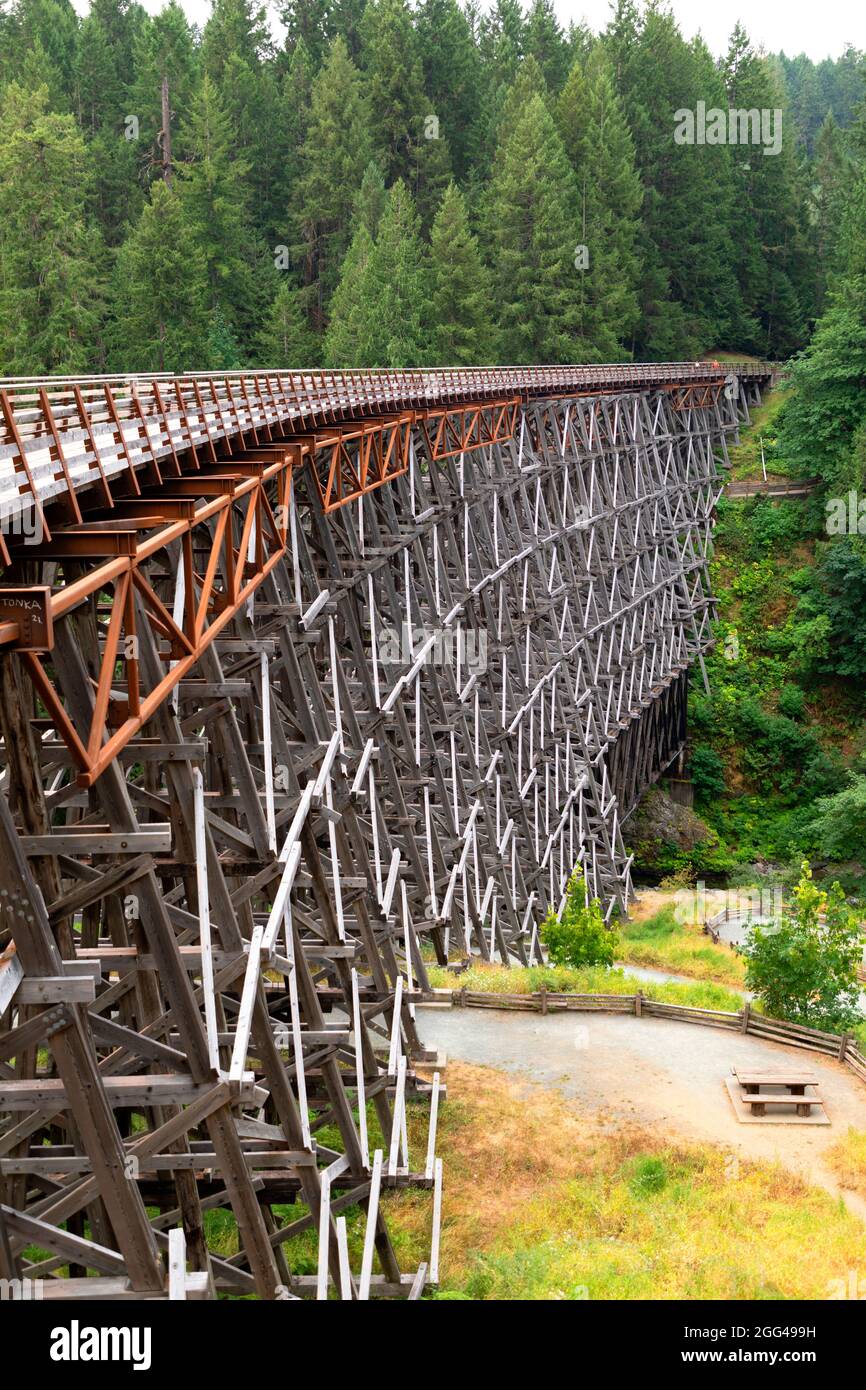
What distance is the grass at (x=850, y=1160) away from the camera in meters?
15.1

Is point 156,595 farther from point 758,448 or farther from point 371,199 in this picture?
point 371,199

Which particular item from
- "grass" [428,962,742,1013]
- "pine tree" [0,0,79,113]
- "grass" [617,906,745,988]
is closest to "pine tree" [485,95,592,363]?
"pine tree" [0,0,79,113]

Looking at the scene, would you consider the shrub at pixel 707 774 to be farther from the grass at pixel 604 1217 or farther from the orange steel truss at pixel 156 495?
the grass at pixel 604 1217

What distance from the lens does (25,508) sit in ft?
24.9

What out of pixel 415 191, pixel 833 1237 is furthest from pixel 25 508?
pixel 415 191

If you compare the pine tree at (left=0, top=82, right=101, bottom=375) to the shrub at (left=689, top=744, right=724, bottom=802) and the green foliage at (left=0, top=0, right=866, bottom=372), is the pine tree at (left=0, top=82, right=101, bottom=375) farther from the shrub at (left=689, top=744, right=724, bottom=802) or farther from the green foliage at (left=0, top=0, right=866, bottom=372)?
the shrub at (left=689, top=744, right=724, bottom=802)

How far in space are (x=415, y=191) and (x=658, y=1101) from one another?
57.9 meters

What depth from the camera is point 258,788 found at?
15.2 m

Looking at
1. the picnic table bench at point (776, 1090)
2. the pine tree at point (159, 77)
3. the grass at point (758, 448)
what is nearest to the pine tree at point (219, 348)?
the pine tree at point (159, 77)

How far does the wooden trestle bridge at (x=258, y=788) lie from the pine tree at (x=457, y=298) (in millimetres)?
19030

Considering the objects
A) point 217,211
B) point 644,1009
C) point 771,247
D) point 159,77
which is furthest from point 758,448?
point 644,1009

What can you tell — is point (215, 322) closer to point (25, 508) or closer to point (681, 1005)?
point (681, 1005)

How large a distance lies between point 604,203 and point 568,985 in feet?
152

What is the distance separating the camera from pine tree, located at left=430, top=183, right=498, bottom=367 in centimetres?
5297
